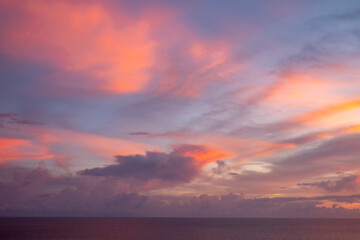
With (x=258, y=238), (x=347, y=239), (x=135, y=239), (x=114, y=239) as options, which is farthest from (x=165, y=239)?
(x=347, y=239)

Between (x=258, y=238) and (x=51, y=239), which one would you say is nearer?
(x=51, y=239)

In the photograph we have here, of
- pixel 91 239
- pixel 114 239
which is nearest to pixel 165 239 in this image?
pixel 114 239

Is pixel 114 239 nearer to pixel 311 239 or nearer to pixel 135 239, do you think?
pixel 135 239

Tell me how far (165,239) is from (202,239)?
634 inches

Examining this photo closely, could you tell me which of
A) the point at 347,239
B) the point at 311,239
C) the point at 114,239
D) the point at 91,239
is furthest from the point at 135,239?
the point at 347,239

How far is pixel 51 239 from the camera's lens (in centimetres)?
13900

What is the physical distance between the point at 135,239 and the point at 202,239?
94.8 feet

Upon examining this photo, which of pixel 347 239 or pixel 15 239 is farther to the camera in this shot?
pixel 347 239

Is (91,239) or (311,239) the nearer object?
(91,239)

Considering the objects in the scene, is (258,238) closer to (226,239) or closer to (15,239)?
(226,239)

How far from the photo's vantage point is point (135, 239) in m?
142

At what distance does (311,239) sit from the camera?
149 m

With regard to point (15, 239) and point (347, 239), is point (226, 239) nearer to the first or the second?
point (347, 239)

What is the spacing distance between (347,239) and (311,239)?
702 inches
